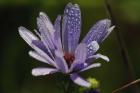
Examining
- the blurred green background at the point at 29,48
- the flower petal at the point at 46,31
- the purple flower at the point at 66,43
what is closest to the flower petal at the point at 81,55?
the purple flower at the point at 66,43

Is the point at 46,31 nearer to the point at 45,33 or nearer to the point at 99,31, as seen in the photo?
the point at 45,33

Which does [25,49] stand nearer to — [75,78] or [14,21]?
[14,21]

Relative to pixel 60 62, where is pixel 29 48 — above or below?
below

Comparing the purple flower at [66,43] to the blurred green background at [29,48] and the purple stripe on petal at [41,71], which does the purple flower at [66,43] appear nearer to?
the purple stripe on petal at [41,71]

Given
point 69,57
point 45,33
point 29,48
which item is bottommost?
point 29,48

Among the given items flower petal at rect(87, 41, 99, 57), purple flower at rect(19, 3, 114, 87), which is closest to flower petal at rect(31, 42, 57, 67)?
purple flower at rect(19, 3, 114, 87)

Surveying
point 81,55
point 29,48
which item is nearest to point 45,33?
point 81,55

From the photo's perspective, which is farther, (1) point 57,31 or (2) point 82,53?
(1) point 57,31
